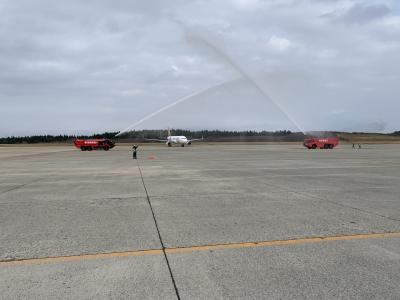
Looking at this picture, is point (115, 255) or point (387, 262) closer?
point (387, 262)

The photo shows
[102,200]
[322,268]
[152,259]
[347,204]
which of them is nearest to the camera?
[322,268]

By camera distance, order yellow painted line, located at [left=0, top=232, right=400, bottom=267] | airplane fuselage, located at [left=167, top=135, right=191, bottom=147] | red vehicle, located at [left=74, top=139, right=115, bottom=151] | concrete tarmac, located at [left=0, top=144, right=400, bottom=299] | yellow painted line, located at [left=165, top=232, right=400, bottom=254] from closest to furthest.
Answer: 1. concrete tarmac, located at [left=0, top=144, right=400, bottom=299]
2. yellow painted line, located at [left=0, top=232, right=400, bottom=267]
3. yellow painted line, located at [left=165, top=232, right=400, bottom=254]
4. red vehicle, located at [left=74, top=139, right=115, bottom=151]
5. airplane fuselage, located at [left=167, top=135, right=191, bottom=147]

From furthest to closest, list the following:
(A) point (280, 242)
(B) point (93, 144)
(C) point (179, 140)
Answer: (C) point (179, 140) < (B) point (93, 144) < (A) point (280, 242)

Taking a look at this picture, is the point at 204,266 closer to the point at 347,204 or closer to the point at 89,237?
the point at 89,237

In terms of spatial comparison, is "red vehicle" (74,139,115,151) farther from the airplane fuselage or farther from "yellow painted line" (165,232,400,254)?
"yellow painted line" (165,232,400,254)

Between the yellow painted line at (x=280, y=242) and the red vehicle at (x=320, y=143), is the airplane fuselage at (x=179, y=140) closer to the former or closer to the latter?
the red vehicle at (x=320, y=143)

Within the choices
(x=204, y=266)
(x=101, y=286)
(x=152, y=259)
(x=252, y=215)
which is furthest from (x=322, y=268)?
(x=252, y=215)

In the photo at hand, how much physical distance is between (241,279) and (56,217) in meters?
5.50

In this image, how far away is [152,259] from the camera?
18.0 feet

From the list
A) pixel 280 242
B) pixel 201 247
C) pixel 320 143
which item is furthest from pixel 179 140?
pixel 201 247

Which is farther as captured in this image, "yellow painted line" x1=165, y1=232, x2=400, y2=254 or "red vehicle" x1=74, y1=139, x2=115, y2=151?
"red vehicle" x1=74, y1=139, x2=115, y2=151

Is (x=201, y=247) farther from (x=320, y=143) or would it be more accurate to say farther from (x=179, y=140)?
(x=179, y=140)

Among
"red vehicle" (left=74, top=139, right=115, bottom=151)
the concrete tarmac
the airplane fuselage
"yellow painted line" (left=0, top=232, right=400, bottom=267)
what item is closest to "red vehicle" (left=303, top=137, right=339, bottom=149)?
the airplane fuselage

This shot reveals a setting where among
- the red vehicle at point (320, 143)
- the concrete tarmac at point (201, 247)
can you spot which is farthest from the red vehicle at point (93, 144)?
the concrete tarmac at point (201, 247)
